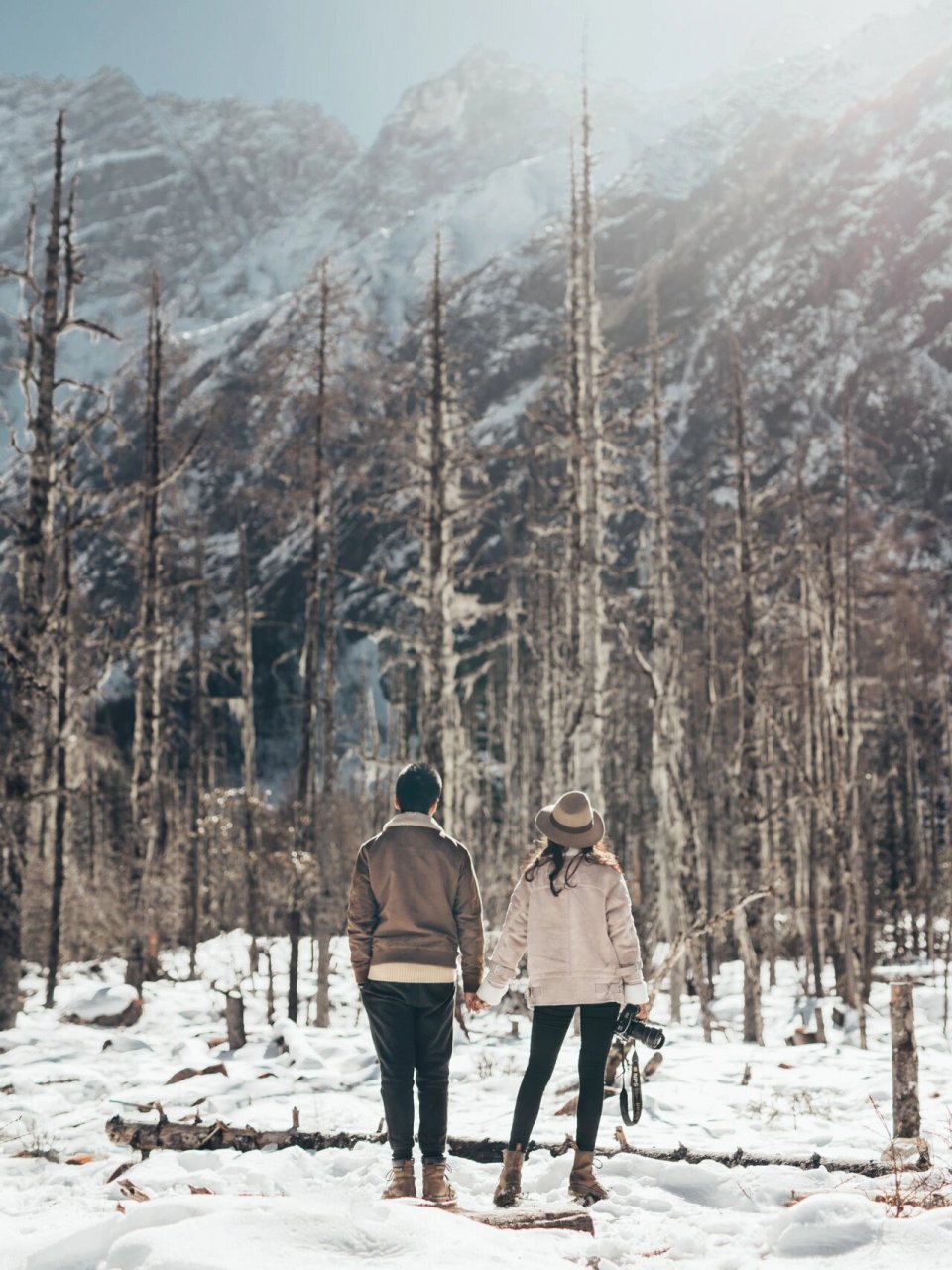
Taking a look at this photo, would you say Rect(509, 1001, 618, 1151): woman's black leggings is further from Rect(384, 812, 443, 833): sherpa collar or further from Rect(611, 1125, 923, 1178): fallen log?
Rect(384, 812, 443, 833): sherpa collar

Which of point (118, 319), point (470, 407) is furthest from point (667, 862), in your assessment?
point (118, 319)

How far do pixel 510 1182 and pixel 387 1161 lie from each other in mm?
1190

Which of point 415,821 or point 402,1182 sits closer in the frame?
point 402,1182

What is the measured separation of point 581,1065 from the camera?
15.6 ft

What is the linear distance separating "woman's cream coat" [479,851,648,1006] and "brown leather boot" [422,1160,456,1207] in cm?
78

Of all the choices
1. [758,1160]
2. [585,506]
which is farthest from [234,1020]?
[585,506]

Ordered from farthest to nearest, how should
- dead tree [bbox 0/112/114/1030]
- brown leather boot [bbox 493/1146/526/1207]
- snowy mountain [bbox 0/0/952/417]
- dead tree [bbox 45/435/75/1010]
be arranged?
snowy mountain [bbox 0/0/952/417]
dead tree [bbox 45/435/75/1010]
dead tree [bbox 0/112/114/1030]
brown leather boot [bbox 493/1146/526/1207]

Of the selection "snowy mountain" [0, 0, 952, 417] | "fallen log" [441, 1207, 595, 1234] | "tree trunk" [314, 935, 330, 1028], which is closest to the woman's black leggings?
"fallen log" [441, 1207, 595, 1234]

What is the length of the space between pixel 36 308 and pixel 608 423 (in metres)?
7.36

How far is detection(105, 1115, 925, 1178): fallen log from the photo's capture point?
5184 millimetres

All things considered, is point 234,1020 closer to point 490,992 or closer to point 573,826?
point 490,992

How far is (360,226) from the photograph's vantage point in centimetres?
15850

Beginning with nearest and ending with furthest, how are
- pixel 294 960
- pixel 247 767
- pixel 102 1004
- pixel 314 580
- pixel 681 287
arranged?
1. pixel 102 1004
2. pixel 294 960
3. pixel 314 580
4. pixel 247 767
5. pixel 681 287

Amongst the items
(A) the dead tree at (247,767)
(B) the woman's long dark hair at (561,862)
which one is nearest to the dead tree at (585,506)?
(A) the dead tree at (247,767)
